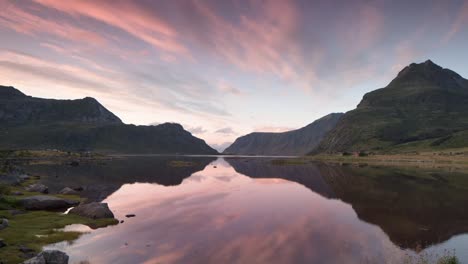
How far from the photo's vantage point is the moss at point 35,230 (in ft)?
93.5

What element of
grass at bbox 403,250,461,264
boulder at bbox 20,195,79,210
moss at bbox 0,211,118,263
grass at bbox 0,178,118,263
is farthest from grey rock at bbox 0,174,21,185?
grass at bbox 403,250,461,264

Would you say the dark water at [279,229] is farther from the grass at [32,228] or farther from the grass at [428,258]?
the grass at [32,228]

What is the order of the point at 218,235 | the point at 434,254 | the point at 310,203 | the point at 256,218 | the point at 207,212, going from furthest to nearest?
1. the point at 310,203
2. the point at 207,212
3. the point at 256,218
4. the point at 218,235
5. the point at 434,254

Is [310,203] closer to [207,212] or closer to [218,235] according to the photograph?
[207,212]

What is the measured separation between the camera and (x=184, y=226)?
42.7 metres

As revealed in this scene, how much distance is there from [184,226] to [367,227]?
26210 millimetres

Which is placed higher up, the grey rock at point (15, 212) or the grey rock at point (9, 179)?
the grey rock at point (9, 179)

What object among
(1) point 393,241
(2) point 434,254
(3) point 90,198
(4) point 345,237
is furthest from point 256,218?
(3) point 90,198

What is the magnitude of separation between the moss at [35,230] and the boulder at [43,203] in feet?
18.7

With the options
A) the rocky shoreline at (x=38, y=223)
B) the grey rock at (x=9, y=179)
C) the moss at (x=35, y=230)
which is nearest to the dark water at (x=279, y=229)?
the moss at (x=35, y=230)

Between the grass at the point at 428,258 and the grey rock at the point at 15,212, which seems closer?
the grass at the point at 428,258

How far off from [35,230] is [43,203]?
61.4 feet

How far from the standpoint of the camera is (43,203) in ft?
174

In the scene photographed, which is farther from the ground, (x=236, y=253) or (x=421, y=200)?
(x=421, y=200)
